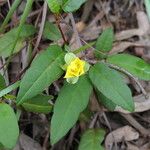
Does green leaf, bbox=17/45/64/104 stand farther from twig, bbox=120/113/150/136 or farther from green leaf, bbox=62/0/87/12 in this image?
twig, bbox=120/113/150/136

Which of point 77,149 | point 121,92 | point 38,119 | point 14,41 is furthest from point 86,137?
point 14,41

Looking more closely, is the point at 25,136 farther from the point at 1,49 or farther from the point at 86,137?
the point at 1,49

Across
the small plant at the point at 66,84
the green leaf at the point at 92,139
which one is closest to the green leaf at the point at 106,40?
the small plant at the point at 66,84

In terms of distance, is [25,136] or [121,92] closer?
[121,92]

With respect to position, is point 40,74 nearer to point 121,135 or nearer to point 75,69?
point 75,69

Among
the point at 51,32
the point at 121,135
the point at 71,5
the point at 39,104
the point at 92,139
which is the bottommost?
the point at 121,135

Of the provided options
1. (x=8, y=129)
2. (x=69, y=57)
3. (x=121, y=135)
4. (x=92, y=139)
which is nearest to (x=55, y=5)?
(x=69, y=57)

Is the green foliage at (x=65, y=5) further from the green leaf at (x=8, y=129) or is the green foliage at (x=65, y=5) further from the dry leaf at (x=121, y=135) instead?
the dry leaf at (x=121, y=135)
